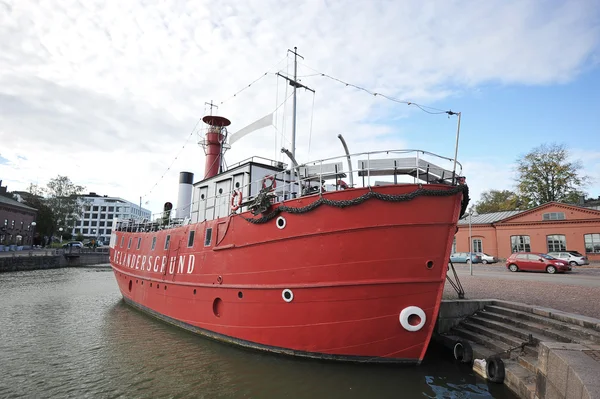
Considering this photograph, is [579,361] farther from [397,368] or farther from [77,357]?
[77,357]

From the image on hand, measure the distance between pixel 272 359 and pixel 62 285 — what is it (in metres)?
24.7

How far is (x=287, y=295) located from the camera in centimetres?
825

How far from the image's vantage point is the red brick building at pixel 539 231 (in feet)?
110

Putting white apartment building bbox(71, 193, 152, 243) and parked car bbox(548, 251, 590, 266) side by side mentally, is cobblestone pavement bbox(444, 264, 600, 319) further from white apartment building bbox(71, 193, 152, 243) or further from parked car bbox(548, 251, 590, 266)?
white apartment building bbox(71, 193, 152, 243)

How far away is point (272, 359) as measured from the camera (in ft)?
28.2

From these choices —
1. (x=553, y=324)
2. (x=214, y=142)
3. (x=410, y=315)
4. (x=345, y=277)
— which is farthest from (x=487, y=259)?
(x=345, y=277)

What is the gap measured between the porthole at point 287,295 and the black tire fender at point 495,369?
15.1 ft

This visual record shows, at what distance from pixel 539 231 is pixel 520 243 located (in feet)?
7.29

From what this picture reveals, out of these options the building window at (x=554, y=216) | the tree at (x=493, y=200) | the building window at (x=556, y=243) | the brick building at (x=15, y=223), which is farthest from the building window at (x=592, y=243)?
the brick building at (x=15, y=223)

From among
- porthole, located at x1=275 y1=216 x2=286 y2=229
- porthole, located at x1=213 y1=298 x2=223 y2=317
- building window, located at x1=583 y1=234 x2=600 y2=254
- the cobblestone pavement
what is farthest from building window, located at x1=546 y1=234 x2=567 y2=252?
porthole, located at x1=213 y1=298 x2=223 y2=317

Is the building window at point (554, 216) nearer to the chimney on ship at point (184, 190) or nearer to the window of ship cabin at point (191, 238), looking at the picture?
the chimney on ship at point (184, 190)

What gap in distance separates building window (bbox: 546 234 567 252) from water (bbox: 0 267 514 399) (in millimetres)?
33817

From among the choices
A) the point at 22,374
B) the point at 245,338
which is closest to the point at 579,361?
the point at 245,338

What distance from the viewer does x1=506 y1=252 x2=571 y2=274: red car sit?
22750 millimetres
